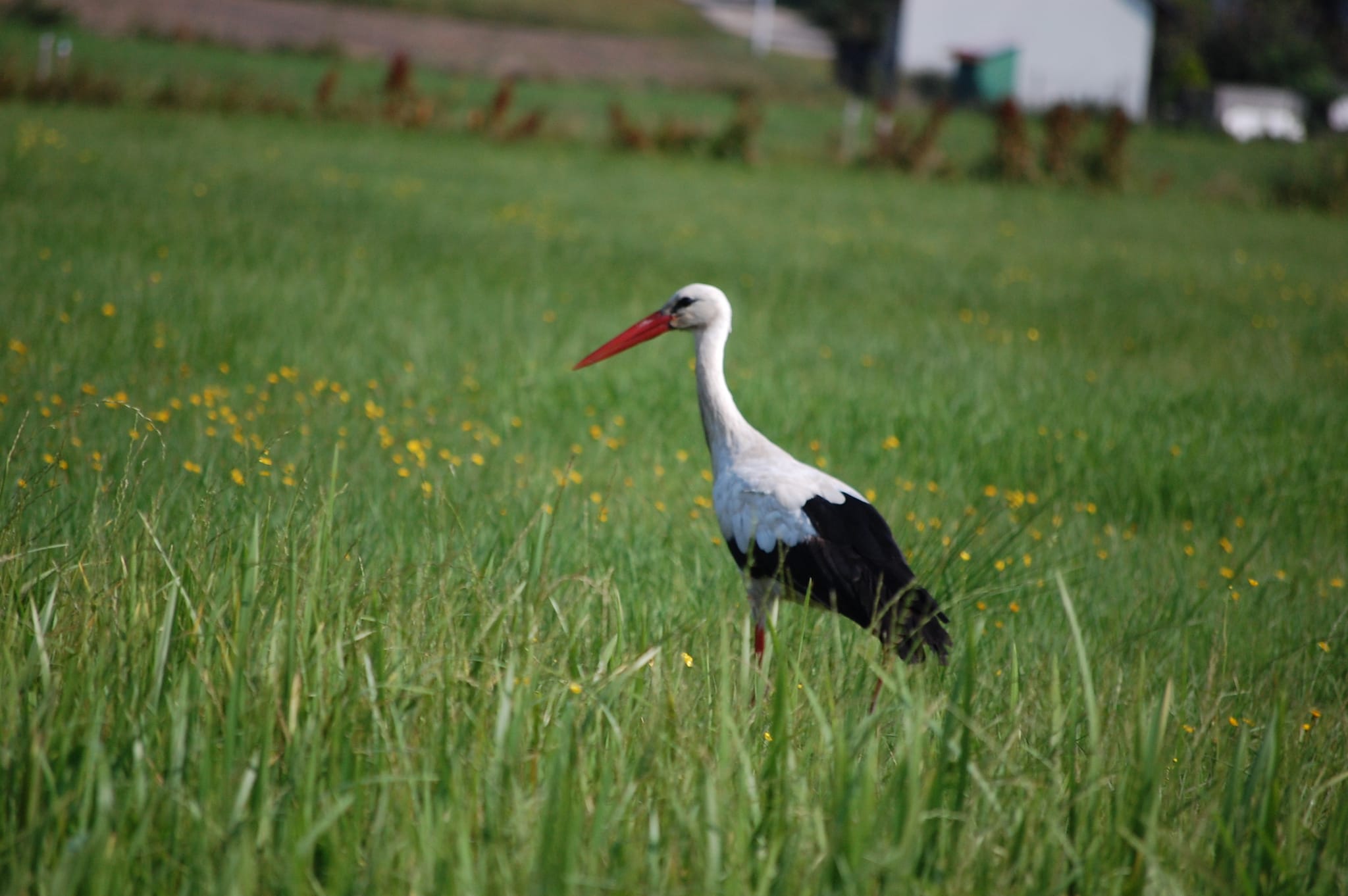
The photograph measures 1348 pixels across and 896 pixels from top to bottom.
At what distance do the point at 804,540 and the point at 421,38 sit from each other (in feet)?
132

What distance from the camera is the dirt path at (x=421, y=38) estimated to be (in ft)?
111

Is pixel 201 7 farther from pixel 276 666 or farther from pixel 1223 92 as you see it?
pixel 276 666

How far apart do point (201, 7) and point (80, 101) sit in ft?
73.3

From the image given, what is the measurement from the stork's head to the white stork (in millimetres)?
220

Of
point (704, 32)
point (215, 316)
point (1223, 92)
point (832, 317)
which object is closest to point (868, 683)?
point (215, 316)

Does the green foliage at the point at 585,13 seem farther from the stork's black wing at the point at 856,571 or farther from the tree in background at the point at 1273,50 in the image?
the stork's black wing at the point at 856,571

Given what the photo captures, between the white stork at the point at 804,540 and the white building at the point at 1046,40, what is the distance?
42835 millimetres

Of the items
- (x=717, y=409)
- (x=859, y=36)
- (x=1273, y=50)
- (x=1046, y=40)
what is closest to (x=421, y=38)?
(x=1046, y=40)

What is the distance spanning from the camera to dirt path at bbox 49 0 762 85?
33.9m

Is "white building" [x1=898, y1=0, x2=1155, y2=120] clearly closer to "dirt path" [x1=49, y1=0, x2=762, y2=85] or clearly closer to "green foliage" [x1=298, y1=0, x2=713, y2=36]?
"dirt path" [x1=49, y1=0, x2=762, y2=85]

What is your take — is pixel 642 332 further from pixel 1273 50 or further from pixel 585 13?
pixel 585 13

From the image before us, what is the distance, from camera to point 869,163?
72.9 feet

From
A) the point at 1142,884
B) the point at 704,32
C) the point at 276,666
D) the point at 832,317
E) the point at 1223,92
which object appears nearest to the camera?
the point at 1142,884

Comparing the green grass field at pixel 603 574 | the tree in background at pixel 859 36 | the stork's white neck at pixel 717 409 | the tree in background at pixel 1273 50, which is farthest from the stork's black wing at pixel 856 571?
the tree in background at pixel 1273 50
